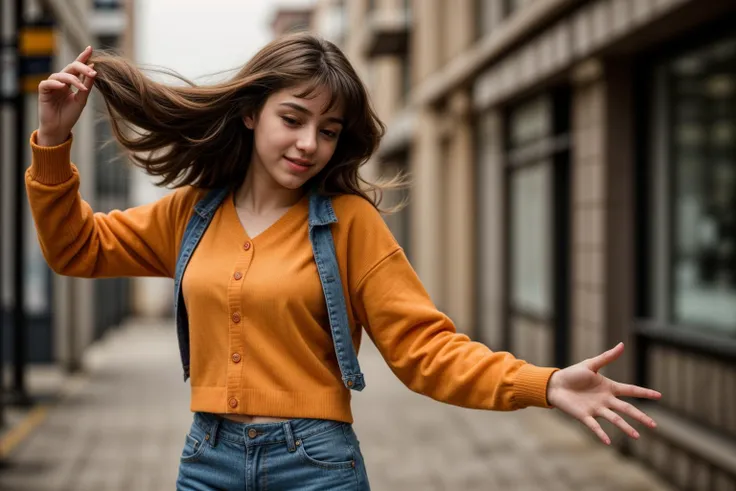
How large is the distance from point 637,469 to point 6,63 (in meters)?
6.38

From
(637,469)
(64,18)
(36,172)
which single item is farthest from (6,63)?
(36,172)

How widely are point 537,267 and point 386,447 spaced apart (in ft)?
11.2

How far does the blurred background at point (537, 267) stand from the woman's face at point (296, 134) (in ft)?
1.00

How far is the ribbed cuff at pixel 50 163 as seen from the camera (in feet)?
8.15

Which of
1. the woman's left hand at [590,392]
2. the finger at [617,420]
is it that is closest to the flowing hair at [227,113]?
the woman's left hand at [590,392]

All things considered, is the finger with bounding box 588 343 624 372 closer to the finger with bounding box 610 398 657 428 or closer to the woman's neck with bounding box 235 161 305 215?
the finger with bounding box 610 398 657 428

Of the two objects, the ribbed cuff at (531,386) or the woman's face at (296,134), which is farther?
the woman's face at (296,134)

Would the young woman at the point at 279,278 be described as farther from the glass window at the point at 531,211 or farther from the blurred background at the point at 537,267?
the glass window at the point at 531,211

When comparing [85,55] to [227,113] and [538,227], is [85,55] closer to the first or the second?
[227,113]

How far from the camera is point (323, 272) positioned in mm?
2467

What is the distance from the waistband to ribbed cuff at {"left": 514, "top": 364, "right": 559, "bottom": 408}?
477 mm

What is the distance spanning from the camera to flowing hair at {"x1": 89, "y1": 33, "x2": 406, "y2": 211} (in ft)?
8.20

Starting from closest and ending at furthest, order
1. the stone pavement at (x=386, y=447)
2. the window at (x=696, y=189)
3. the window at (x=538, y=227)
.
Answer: the window at (x=696, y=189) < the stone pavement at (x=386, y=447) < the window at (x=538, y=227)

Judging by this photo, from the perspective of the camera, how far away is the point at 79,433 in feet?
24.9
